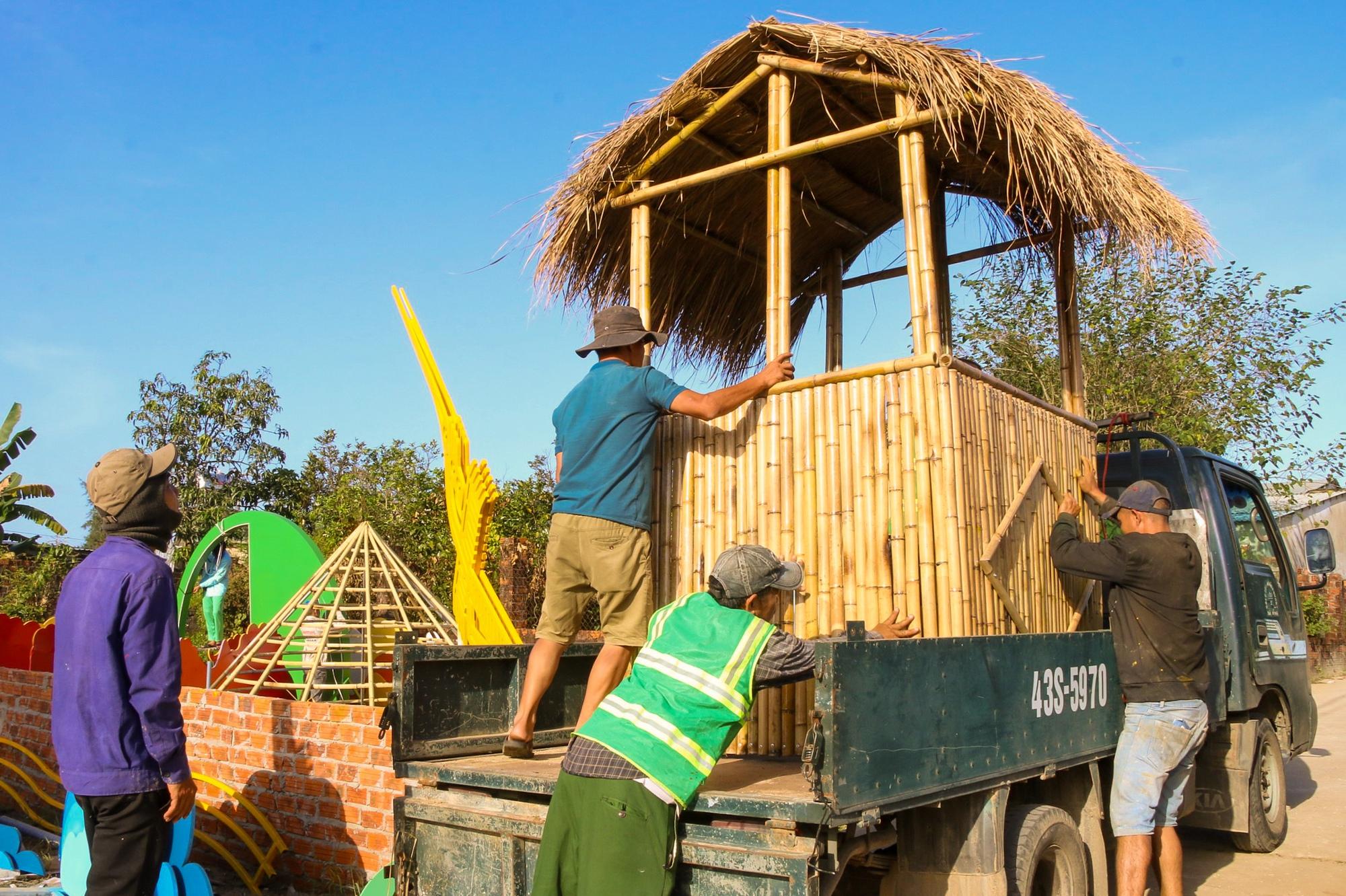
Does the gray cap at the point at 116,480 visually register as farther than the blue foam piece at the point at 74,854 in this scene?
No

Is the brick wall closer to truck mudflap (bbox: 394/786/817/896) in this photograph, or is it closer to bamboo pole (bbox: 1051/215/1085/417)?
truck mudflap (bbox: 394/786/817/896)

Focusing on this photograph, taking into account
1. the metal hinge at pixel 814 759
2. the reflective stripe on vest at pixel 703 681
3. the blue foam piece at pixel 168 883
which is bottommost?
the blue foam piece at pixel 168 883

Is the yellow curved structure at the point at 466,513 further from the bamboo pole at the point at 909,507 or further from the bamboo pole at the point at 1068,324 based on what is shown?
the bamboo pole at the point at 1068,324

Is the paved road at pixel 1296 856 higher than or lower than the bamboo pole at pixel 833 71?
lower

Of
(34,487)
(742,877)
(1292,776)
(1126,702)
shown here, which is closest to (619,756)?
(742,877)

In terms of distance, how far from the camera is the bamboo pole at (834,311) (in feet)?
21.1

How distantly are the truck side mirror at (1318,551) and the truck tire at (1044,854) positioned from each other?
3598 millimetres

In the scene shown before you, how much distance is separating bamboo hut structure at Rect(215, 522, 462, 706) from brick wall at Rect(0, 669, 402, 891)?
1.62 ft

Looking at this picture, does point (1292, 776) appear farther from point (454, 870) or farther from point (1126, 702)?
point (454, 870)

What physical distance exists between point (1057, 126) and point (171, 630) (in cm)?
405

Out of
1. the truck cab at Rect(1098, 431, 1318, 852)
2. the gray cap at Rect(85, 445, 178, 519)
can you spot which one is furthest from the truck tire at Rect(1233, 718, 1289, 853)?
the gray cap at Rect(85, 445, 178, 519)

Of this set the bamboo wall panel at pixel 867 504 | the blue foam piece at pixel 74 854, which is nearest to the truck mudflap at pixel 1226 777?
the bamboo wall panel at pixel 867 504

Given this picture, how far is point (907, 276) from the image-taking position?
4.89 meters

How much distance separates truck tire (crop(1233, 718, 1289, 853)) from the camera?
5.89 m
